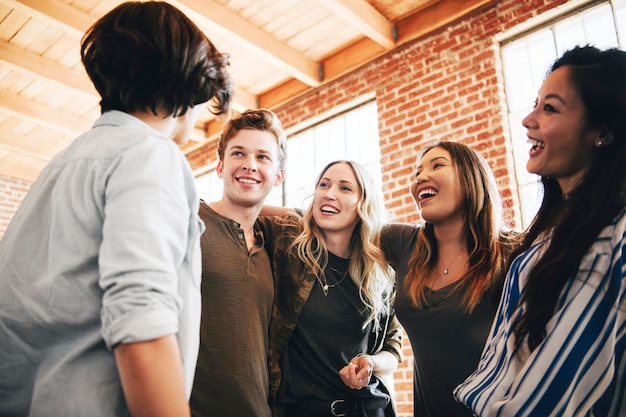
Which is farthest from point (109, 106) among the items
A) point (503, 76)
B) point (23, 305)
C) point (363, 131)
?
point (363, 131)

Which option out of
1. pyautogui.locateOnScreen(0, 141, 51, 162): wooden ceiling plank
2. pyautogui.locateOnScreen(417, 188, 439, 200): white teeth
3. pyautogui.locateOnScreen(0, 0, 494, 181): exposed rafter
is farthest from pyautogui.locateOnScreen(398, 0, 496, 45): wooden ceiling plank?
pyautogui.locateOnScreen(0, 141, 51, 162): wooden ceiling plank

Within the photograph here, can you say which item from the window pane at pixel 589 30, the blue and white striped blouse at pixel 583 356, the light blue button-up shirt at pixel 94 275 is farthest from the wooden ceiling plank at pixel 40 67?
the blue and white striped blouse at pixel 583 356

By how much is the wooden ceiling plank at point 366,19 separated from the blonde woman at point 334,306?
2154 millimetres

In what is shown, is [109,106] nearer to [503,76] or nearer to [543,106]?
[543,106]

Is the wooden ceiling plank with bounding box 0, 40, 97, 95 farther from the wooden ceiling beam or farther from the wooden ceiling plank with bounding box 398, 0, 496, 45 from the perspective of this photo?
the wooden ceiling plank with bounding box 398, 0, 496, 45

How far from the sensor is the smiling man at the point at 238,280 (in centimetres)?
174

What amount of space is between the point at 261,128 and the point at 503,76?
264cm

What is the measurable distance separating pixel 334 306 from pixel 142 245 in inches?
55.7

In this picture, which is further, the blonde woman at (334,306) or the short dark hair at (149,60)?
the blonde woman at (334,306)

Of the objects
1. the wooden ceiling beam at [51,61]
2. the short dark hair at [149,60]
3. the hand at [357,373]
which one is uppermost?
the wooden ceiling beam at [51,61]

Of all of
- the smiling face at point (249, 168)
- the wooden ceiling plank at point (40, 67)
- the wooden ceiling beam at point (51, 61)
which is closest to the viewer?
the smiling face at point (249, 168)

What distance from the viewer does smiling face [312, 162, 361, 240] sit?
7.76ft

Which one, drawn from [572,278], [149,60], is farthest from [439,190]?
[149,60]

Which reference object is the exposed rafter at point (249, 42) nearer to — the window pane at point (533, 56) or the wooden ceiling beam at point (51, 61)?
the wooden ceiling beam at point (51, 61)
